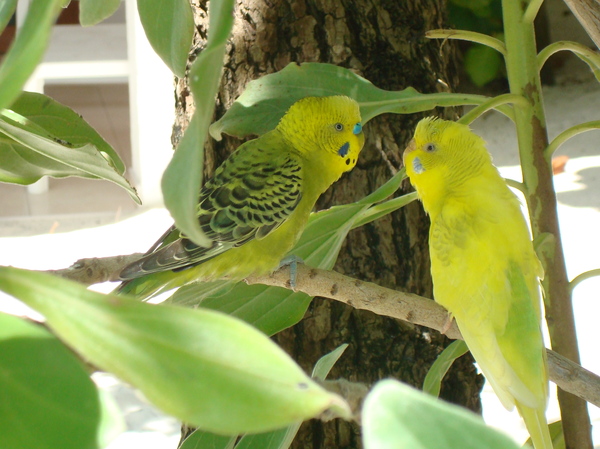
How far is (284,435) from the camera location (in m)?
0.50

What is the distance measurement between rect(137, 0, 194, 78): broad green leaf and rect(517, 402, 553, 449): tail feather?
17.9 inches

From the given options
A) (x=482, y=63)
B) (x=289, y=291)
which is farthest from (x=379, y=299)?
(x=482, y=63)

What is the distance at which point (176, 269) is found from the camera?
768 millimetres

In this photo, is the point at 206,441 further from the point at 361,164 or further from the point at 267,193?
the point at 361,164

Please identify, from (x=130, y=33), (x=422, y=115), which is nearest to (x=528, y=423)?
(x=422, y=115)

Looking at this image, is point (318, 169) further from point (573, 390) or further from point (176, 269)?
point (573, 390)

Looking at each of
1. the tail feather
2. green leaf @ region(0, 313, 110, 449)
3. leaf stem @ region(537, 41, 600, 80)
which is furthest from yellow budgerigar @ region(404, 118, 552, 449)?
green leaf @ region(0, 313, 110, 449)

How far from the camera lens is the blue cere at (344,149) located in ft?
2.78

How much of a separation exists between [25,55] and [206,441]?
424 millimetres

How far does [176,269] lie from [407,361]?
44cm

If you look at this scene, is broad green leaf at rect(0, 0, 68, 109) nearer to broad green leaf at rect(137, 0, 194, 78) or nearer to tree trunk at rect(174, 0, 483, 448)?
broad green leaf at rect(137, 0, 194, 78)

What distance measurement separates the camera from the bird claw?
727 millimetres

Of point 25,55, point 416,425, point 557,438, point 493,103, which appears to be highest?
point 493,103

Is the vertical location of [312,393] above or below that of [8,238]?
below
